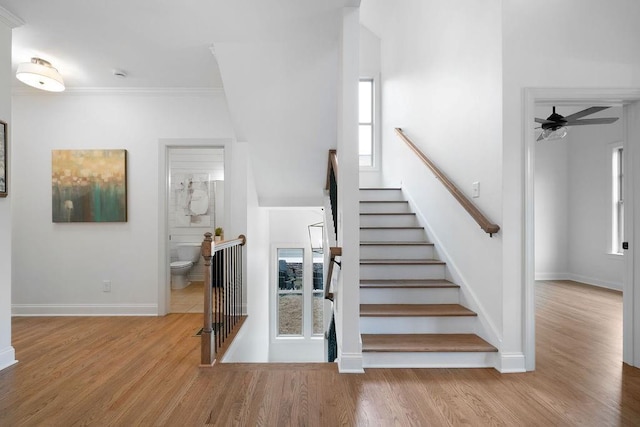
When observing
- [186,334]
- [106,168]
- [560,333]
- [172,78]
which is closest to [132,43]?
[172,78]

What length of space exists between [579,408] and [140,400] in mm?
2581

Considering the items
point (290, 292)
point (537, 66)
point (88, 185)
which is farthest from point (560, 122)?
point (88, 185)

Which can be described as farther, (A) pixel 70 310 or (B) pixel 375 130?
(B) pixel 375 130

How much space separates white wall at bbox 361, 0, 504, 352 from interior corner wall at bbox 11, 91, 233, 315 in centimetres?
233

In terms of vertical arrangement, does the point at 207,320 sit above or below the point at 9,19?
below

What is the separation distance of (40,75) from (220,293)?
273 centimetres

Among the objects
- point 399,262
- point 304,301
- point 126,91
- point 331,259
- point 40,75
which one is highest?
point 126,91

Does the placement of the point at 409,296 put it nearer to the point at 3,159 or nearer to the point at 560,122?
the point at 560,122

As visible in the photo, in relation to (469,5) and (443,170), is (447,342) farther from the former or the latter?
(469,5)

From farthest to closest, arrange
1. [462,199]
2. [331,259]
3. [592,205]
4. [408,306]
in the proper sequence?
[592,205], [408,306], [462,199], [331,259]

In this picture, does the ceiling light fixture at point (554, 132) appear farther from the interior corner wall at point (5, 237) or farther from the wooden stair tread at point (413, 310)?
the interior corner wall at point (5, 237)

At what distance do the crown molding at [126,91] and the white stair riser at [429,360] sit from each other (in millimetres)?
3376

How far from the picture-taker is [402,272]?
124 inches

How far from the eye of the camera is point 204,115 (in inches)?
155
